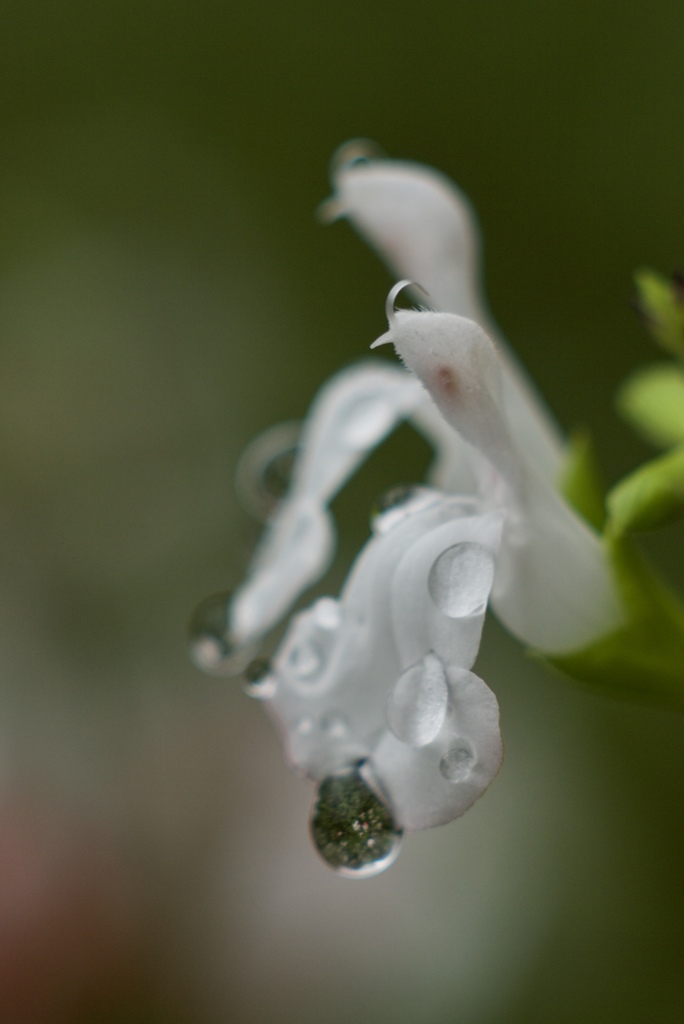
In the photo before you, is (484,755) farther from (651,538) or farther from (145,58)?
(145,58)

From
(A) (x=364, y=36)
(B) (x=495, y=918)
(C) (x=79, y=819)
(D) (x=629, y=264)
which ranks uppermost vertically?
(A) (x=364, y=36)

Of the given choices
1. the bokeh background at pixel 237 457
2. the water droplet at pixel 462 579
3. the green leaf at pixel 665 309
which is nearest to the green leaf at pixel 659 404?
the green leaf at pixel 665 309

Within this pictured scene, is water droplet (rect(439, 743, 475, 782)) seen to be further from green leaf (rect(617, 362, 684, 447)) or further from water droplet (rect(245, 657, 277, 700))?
green leaf (rect(617, 362, 684, 447))

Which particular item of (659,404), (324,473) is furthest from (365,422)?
(659,404)

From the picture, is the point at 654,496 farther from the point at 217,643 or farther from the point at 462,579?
the point at 217,643

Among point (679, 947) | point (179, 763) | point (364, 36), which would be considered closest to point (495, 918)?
point (679, 947)
